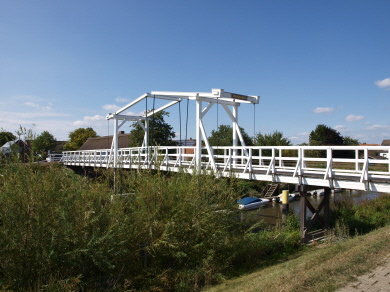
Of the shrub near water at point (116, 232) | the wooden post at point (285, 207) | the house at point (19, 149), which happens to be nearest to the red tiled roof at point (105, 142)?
the wooden post at point (285, 207)

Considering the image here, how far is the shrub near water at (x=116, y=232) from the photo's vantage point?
196 inches

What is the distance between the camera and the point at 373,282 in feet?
14.5

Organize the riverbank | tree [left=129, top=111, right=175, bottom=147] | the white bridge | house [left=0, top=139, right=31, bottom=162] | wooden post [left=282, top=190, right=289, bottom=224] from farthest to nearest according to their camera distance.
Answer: tree [left=129, top=111, right=175, bottom=147] → wooden post [left=282, top=190, right=289, bottom=224] → the white bridge → house [left=0, top=139, right=31, bottom=162] → the riverbank

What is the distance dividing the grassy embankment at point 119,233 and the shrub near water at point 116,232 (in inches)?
0.7

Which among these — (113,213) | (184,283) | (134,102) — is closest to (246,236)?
(184,283)

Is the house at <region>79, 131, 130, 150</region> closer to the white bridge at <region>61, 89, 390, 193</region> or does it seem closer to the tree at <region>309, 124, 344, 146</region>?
the white bridge at <region>61, 89, 390, 193</region>

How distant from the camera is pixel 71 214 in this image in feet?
17.5

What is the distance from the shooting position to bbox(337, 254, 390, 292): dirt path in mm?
4211

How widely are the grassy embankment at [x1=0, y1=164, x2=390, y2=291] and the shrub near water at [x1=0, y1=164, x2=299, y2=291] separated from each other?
2cm

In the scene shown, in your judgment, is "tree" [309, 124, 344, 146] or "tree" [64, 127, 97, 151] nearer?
"tree" [309, 124, 344, 146]

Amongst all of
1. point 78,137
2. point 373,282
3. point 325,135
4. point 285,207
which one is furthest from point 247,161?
point 78,137

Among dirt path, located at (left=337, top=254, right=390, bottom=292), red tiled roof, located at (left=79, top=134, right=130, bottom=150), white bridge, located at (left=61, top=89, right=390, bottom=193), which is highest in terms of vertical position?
red tiled roof, located at (left=79, top=134, right=130, bottom=150)

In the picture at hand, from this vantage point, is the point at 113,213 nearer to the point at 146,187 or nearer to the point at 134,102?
the point at 146,187

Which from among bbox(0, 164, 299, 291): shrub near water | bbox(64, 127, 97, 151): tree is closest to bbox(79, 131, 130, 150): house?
bbox(64, 127, 97, 151): tree
